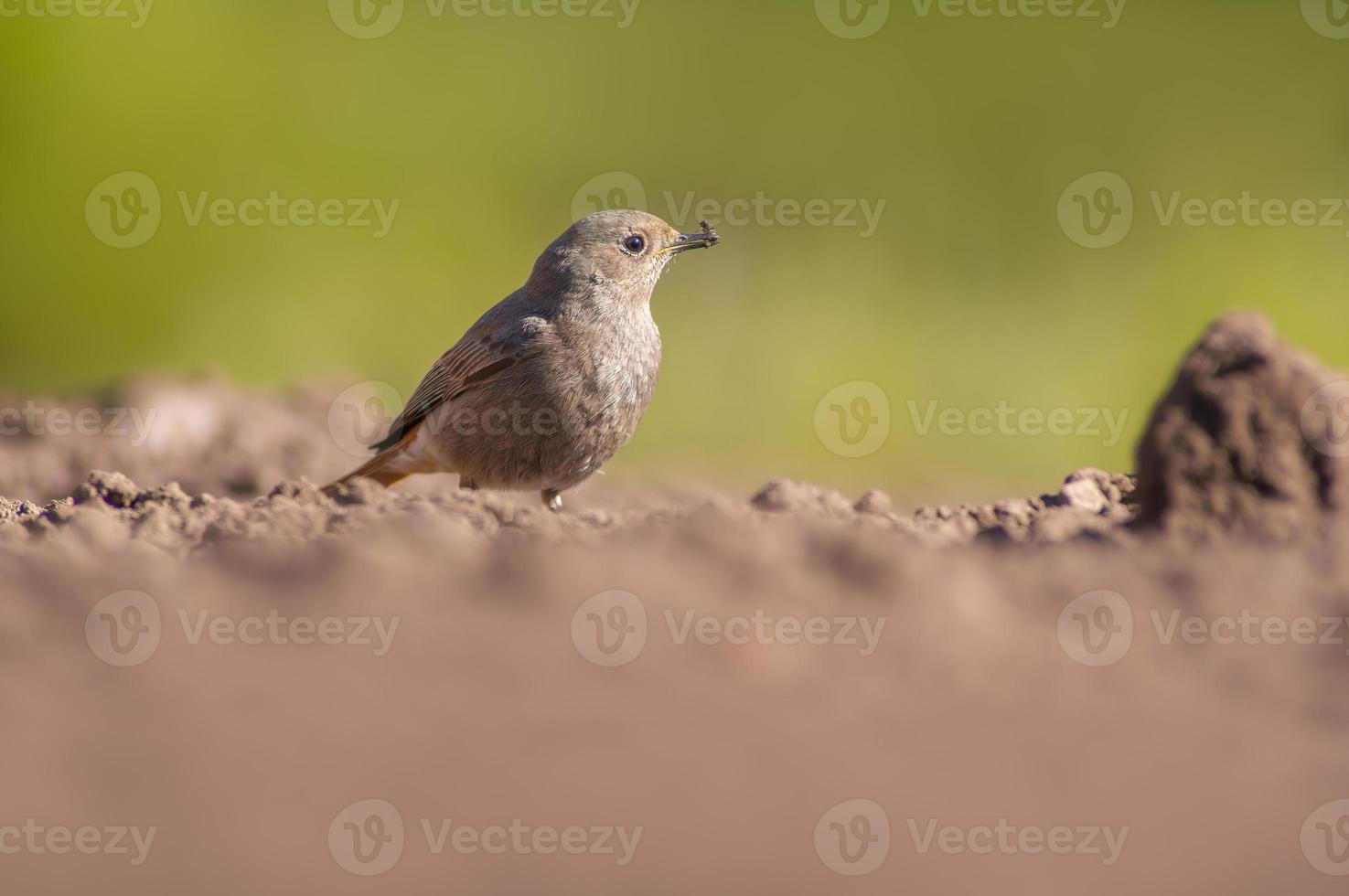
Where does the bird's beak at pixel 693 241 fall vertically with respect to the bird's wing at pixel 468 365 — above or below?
above

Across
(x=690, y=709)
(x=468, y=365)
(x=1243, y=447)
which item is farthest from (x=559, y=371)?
(x=690, y=709)

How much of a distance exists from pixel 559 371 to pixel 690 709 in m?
3.35

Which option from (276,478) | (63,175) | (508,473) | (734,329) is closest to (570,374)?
(508,473)

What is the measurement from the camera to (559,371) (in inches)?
209

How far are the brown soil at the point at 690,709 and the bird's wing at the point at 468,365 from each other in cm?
287

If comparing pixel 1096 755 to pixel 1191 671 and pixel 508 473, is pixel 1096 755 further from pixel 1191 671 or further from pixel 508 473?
pixel 508 473

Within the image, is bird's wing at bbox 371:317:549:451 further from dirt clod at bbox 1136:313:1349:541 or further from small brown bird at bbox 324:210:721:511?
dirt clod at bbox 1136:313:1349:541

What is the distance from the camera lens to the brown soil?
194cm

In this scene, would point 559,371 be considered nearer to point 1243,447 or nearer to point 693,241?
point 693,241

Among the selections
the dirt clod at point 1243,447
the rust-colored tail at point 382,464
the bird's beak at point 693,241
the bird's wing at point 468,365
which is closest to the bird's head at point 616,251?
the bird's beak at point 693,241

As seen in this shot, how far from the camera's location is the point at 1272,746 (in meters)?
2.08

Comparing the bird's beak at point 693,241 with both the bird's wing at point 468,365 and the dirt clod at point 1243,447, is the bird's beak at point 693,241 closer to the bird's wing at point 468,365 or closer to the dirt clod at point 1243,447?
the bird's wing at point 468,365

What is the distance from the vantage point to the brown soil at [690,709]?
6.38 ft

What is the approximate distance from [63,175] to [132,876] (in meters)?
6.73
